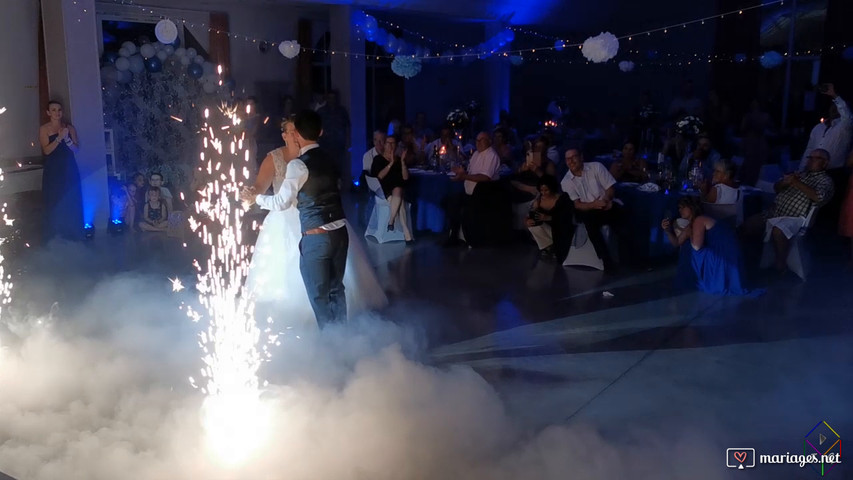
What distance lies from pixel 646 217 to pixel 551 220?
91cm

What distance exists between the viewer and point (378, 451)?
3.47m

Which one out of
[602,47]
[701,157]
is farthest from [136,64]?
[701,157]

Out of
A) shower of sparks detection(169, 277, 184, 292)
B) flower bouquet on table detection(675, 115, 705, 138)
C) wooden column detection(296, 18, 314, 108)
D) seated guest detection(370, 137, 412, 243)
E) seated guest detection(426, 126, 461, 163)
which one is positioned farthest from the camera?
wooden column detection(296, 18, 314, 108)

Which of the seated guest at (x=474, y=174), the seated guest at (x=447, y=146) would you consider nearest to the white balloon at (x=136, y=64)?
the seated guest at (x=447, y=146)

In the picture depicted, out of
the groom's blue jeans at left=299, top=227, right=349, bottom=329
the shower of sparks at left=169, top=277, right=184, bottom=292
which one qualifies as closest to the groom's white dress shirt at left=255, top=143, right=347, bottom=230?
the groom's blue jeans at left=299, top=227, right=349, bottom=329

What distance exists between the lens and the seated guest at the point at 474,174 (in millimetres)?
8219

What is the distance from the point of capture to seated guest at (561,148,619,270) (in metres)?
7.24

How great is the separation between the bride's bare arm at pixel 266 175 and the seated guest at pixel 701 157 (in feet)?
14.0

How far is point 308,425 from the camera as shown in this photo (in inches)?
143

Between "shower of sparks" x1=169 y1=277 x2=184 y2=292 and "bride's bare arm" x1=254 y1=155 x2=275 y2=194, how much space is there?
1.70 meters

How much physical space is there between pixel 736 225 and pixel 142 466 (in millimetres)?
5476

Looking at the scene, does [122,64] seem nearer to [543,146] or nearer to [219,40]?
[219,40]

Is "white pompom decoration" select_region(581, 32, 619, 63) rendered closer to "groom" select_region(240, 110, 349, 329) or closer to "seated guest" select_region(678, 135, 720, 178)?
"seated guest" select_region(678, 135, 720, 178)

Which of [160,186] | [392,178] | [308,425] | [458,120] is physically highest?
[458,120]
